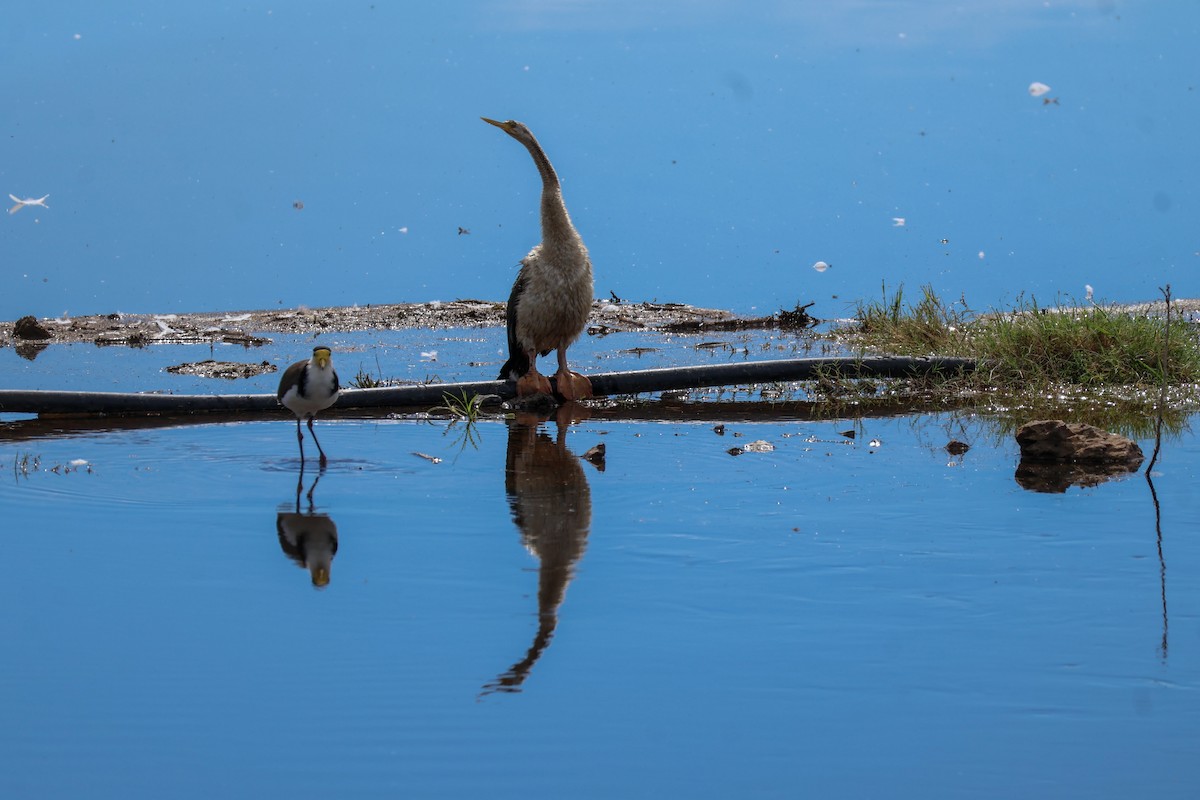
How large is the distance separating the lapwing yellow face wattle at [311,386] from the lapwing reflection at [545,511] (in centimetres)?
113

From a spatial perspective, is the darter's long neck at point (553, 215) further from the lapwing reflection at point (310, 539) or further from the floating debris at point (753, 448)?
the lapwing reflection at point (310, 539)

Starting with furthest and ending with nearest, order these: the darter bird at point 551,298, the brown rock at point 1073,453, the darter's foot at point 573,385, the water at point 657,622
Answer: the darter's foot at point 573,385
the darter bird at point 551,298
the brown rock at point 1073,453
the water at point 657,622

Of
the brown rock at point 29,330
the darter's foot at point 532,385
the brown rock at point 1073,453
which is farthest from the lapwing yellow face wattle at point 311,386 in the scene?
the brown rock at point 29,330

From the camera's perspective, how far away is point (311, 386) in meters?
7.95

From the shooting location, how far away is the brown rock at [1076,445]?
7.84 m

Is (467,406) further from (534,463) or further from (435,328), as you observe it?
(435,328)

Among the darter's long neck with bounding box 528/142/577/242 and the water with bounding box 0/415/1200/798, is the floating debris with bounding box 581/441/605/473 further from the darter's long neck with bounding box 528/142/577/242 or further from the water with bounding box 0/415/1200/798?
the darter's long neck with bounding box 528/142/577/242

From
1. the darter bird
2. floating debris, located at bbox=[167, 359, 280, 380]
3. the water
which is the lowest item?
the water

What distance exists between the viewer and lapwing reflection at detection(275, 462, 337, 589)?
19.3ft

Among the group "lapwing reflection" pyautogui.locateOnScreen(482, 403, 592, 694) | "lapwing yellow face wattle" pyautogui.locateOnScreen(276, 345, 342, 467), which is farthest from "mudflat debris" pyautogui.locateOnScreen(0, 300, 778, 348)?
"lapwing yellow face wattle" pyautogui.locateOnScreen(276, 345, 342, 467)

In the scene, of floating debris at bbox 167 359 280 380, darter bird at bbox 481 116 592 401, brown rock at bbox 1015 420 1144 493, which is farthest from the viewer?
floating debris at bbox 167 359 280 380

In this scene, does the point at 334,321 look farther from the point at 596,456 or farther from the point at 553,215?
the point at 596,456

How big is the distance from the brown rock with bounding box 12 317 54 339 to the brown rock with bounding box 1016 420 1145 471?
1053 centimetres

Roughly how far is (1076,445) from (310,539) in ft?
14.2
